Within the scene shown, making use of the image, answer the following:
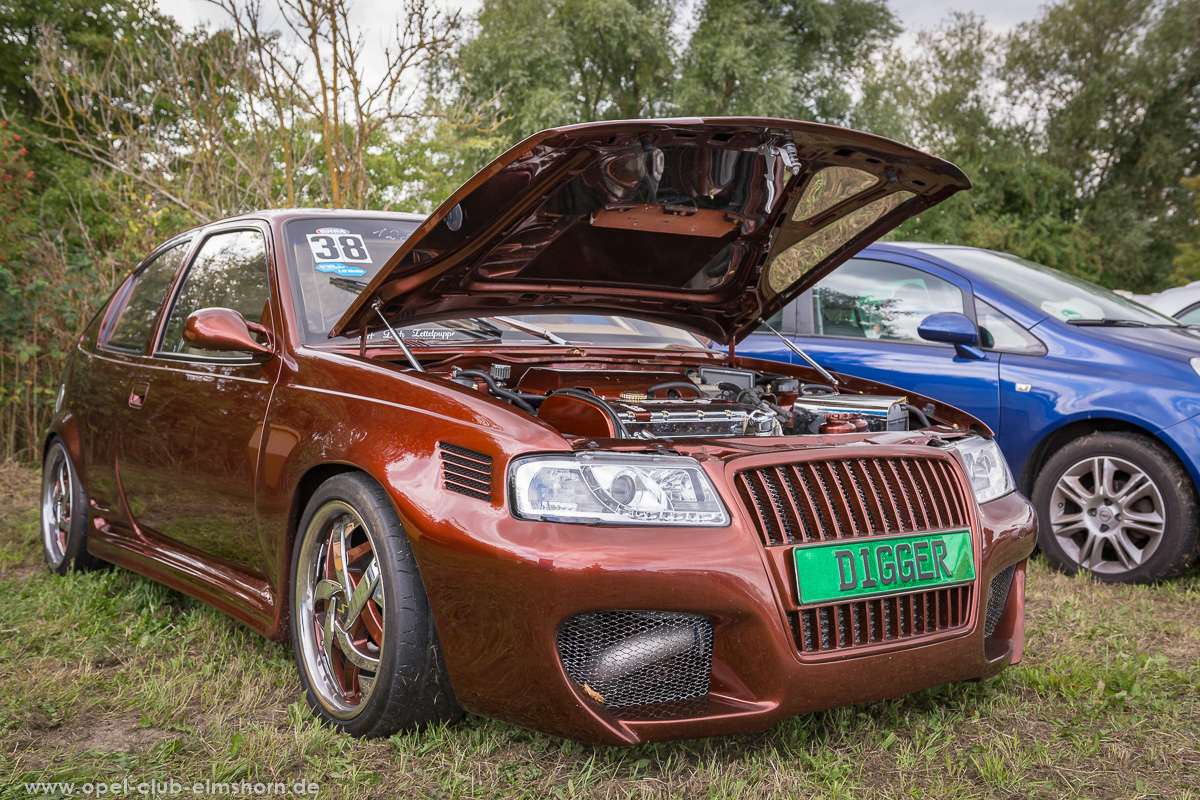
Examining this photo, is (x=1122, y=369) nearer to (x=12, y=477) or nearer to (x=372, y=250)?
(x=372, y=250)

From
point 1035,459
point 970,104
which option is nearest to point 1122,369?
point 1035,459

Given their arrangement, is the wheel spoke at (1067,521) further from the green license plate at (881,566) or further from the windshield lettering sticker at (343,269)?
the windshield lettering sticker at (343,269)

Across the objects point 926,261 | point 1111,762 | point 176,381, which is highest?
point 926,261

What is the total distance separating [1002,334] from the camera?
4.68 meters

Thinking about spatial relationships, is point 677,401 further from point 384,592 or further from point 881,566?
point 384,592

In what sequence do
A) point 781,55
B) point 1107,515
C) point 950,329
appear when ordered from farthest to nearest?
point 781,55 → point 950,329 → point 1107,515

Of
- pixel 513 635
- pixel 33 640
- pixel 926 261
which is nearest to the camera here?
pixel 513 635

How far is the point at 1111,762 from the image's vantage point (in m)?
2.45

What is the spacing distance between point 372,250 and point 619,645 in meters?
1.85

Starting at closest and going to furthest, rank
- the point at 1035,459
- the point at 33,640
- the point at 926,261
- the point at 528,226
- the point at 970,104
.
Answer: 1. the point at 528,226
2. the point at 33,640
3. the point at 1035,459
4. the point at 926,261
5. the point at 970,104

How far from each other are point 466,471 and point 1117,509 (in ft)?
10.8

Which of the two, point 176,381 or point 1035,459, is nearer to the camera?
point 176,381

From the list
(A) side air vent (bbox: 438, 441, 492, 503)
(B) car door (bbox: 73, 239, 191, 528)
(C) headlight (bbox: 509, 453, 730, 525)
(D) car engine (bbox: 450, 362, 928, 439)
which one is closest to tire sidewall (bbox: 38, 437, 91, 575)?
(B) car door (bbox: 73, 239, 191, 528)

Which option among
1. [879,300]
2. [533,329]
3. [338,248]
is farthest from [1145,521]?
[338,248]
